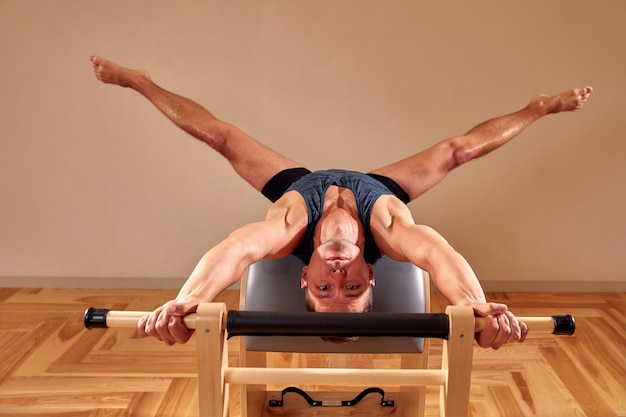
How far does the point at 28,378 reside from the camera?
8.20 feet

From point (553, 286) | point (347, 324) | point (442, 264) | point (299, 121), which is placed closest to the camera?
point (347, 324)

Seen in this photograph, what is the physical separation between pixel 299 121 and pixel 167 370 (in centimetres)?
156

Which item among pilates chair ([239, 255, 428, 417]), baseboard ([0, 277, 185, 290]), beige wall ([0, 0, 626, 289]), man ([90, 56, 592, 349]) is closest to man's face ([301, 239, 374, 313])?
man ([90, 56, 592, 349])

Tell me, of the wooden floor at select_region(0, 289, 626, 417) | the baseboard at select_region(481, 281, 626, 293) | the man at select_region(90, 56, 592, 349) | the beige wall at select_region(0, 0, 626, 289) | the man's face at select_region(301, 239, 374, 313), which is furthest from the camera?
the baseboard at select_region(481, 281, 626, 293)

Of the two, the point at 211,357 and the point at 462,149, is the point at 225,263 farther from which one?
the point at 462,149

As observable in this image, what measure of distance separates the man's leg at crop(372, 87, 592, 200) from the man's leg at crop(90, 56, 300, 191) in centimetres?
44

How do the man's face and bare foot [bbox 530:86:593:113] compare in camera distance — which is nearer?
the man's face

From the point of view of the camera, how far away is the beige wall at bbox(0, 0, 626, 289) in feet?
11.2

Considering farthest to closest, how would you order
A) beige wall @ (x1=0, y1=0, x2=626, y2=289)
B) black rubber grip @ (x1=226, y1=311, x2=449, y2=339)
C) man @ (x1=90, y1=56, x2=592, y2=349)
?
beige wall @ (x1=0, y1=0, x2=626, y2=289)
man @ (x1=90, y1=56, x2=592, y2=349)
black rubber grip @ (x1=226, y1=311, x2=449, y2=339)

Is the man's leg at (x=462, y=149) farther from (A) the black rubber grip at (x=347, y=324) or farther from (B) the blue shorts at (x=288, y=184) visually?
(A) the black rubber grip at (x=347, y=324)

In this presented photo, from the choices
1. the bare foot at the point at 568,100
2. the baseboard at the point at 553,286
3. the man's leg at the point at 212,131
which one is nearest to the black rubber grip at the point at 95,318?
the man's leg at the point at 212,131

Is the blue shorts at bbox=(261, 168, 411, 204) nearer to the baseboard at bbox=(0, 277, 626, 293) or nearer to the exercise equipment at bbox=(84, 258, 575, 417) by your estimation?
the exercise equipment at bbox=(84, 258, 575, 417)

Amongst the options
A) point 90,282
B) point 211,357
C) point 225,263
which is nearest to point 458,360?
point 211,357

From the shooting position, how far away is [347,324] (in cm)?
123
